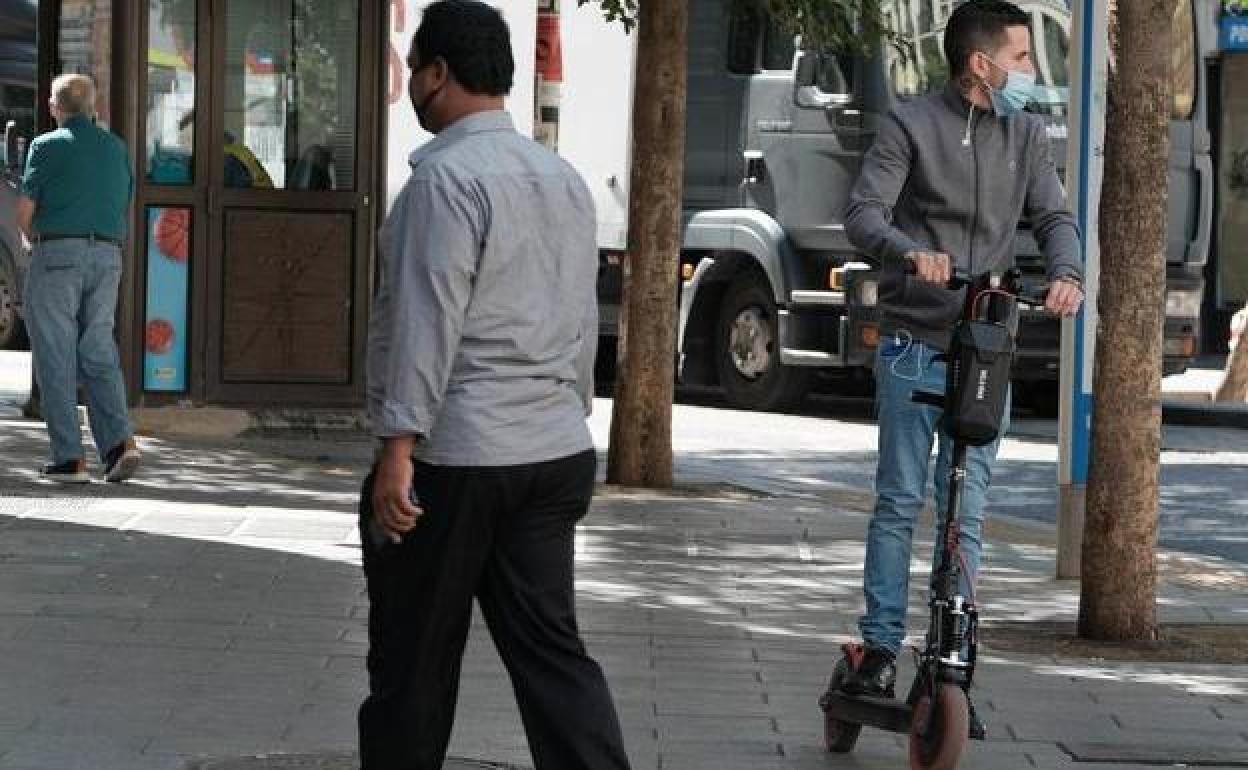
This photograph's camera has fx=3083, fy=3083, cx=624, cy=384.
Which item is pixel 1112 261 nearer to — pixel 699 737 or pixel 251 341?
pixel 699 737

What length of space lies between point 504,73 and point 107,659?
3.22m

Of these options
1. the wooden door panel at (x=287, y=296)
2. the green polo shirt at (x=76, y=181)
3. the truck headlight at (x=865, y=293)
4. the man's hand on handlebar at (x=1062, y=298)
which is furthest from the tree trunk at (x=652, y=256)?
the man's hand on handlebar at (x=1062, y=298)

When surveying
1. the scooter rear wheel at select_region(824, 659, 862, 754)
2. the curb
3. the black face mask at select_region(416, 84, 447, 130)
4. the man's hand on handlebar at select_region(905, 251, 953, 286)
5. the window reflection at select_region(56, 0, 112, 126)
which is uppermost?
the window reflection at select_region(56, 0, 112, 126)

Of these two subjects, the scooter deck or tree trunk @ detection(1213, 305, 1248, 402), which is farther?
tree trunk @ detection(1213, 305, 1248, 402)

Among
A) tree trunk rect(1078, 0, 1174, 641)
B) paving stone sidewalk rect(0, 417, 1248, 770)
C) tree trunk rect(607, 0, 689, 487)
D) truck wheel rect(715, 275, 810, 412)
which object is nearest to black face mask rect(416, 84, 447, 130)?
paving stone sidewalk rect(0, 417, 1248, 770)

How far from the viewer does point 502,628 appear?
228 inches

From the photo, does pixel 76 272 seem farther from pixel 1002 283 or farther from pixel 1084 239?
pixel 1002 283

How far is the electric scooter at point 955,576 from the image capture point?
6.96 metres

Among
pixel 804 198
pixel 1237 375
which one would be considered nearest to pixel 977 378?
pixel 804 198

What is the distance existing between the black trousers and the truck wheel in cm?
1525

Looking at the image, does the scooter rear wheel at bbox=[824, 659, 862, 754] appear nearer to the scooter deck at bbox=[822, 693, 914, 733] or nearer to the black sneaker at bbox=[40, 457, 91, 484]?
the scooter deck at bbox=[822, 693, 914, 733]

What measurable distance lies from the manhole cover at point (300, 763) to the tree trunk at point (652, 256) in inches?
276

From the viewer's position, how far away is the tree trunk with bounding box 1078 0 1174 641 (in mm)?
9414

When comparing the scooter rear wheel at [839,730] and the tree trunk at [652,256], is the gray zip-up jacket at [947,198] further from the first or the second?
the tree trunk at [652,256]
